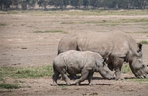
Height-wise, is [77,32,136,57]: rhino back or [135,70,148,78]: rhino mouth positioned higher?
[77,32,136,57]: rhino back

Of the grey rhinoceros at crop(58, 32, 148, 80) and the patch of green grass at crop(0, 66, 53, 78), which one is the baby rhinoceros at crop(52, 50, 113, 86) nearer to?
the grey rhinoceros at crop(58, 32, 148, 80)

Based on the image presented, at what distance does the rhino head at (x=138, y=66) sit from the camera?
17.5 meters

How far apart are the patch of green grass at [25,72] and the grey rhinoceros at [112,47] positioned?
1097 mm

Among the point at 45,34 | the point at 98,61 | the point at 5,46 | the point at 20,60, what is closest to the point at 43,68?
the point at 20,60

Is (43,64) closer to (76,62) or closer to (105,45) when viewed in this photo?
(105,45)

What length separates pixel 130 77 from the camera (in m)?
17.8

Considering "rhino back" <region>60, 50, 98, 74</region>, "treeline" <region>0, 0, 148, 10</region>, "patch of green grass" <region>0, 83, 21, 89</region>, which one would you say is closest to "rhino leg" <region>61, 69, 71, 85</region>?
"rhino back" <region>60, 50, 98, 74</region>

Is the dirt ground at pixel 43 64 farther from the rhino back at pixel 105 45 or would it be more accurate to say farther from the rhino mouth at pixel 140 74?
the rhino back at pixel 105 45

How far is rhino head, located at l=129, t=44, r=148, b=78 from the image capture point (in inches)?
687

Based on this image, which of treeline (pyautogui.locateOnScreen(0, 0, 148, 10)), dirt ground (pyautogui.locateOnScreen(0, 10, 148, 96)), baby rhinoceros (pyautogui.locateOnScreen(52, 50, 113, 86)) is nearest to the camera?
dirt ground (pyautogui.locateOnScreen(0, 10, 148, 96))

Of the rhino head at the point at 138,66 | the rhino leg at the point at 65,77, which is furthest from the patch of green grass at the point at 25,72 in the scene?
the rhino head at the point at 138,66

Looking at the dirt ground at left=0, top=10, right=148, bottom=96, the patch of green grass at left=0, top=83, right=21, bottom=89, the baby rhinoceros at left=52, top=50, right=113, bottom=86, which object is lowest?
the dirt ground at left=0, top=10, right=148, bottom=96

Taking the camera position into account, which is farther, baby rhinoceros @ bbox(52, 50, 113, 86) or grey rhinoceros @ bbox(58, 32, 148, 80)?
grey rhinoceros @ bbox(58, 32, 148, 80)

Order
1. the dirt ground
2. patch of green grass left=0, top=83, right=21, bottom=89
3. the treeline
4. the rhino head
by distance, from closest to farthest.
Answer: the dirt ground
patch of green grass left=0, top=83, right=21, bottom=89
the rhino head
the treeline
